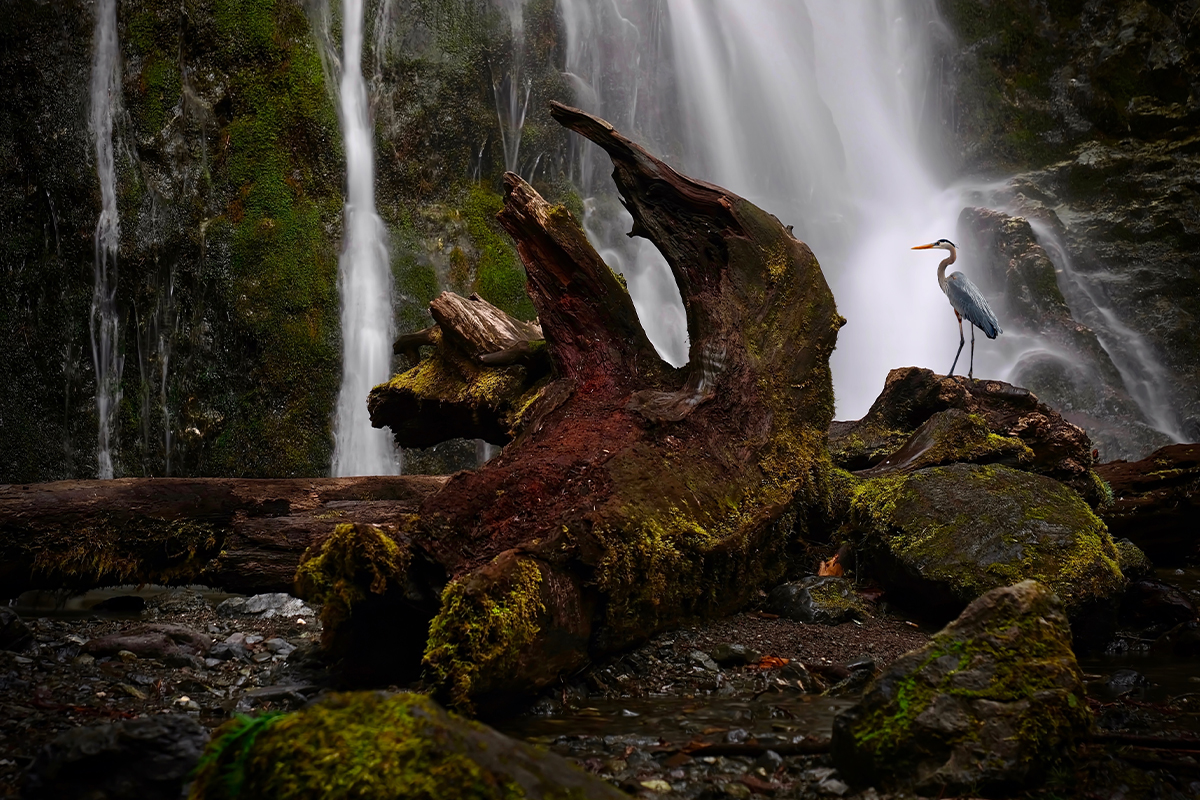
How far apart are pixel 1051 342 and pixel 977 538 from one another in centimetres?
1402

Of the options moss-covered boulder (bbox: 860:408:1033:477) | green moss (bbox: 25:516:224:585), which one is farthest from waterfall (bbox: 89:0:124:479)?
moss-covered boulder (bbox: 860:408:1033:477)

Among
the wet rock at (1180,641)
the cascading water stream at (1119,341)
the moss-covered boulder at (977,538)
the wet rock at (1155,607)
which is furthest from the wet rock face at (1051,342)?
the moss-covered boulder at (977,538)

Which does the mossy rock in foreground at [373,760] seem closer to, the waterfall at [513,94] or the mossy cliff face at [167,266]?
the mossy cliff face at [167,266]

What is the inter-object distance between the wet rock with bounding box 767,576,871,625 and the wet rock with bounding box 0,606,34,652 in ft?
12.0

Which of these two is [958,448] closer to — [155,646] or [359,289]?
[155,646]

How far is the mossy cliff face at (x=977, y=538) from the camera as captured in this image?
14.5 feet

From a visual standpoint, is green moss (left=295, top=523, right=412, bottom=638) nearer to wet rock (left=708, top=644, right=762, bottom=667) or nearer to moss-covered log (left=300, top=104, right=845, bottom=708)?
moss-covered log (left=300, top=104, right=845, bottom=708)

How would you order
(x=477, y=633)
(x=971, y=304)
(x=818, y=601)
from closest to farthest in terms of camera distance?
1. (x=477, y=633)
2. (x=818, y=601)
3. (x=971, y=304)

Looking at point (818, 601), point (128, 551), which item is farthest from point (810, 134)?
point (128, 551)

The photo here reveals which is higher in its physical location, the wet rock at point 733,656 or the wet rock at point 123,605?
the wet rock at point 123,605

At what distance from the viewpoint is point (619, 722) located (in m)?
3.07

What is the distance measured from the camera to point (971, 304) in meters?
9.16

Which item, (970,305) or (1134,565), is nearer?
(1134,565)

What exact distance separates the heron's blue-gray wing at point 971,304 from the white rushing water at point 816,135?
19.9 feet
